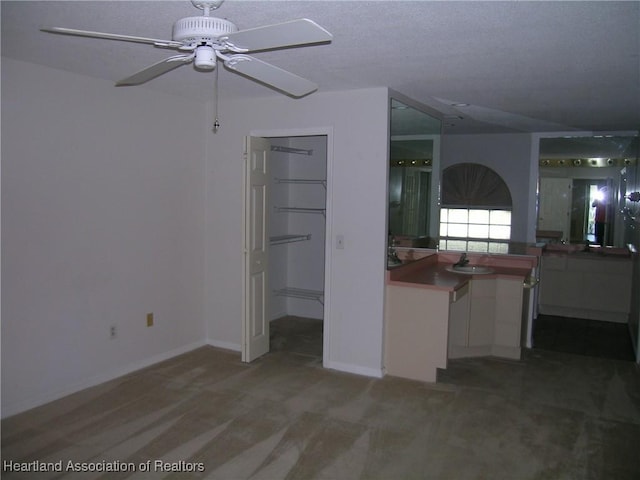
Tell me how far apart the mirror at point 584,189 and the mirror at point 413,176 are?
1.54 m

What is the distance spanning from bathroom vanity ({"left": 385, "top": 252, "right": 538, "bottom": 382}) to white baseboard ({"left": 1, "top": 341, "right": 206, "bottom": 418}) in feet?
6.00

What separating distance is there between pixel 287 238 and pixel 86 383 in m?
2.35

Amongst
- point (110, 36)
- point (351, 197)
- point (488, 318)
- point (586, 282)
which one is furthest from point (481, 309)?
point (110, 36)

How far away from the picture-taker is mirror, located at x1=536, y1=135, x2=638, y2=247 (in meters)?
5.84

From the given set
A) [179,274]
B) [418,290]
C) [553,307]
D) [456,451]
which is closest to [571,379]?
[418,290]

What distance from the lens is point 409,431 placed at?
3188 mm

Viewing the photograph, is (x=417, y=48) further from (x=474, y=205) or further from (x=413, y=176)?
(x=474, y=205)

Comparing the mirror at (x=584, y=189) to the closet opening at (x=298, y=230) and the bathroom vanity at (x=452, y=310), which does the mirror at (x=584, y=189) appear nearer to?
the bathroom vanity at (x=452, y=310)

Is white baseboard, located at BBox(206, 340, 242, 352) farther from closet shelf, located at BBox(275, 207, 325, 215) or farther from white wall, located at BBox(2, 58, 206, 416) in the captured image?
closet shelf, located at BBox(275, 207, 325, 215)

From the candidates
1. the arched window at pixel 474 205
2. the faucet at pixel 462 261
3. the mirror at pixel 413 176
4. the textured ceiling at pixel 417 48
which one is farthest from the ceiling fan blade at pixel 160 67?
the arched window at pixel 474 205

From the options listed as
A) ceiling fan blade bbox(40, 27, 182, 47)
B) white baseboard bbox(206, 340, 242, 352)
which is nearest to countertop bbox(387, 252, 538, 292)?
white baseboard bbox(206, 340, 242, 352)

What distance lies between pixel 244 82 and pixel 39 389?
8.26ft

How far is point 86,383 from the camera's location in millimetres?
3770

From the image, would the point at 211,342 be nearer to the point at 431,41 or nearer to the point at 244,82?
the point at 244,82
